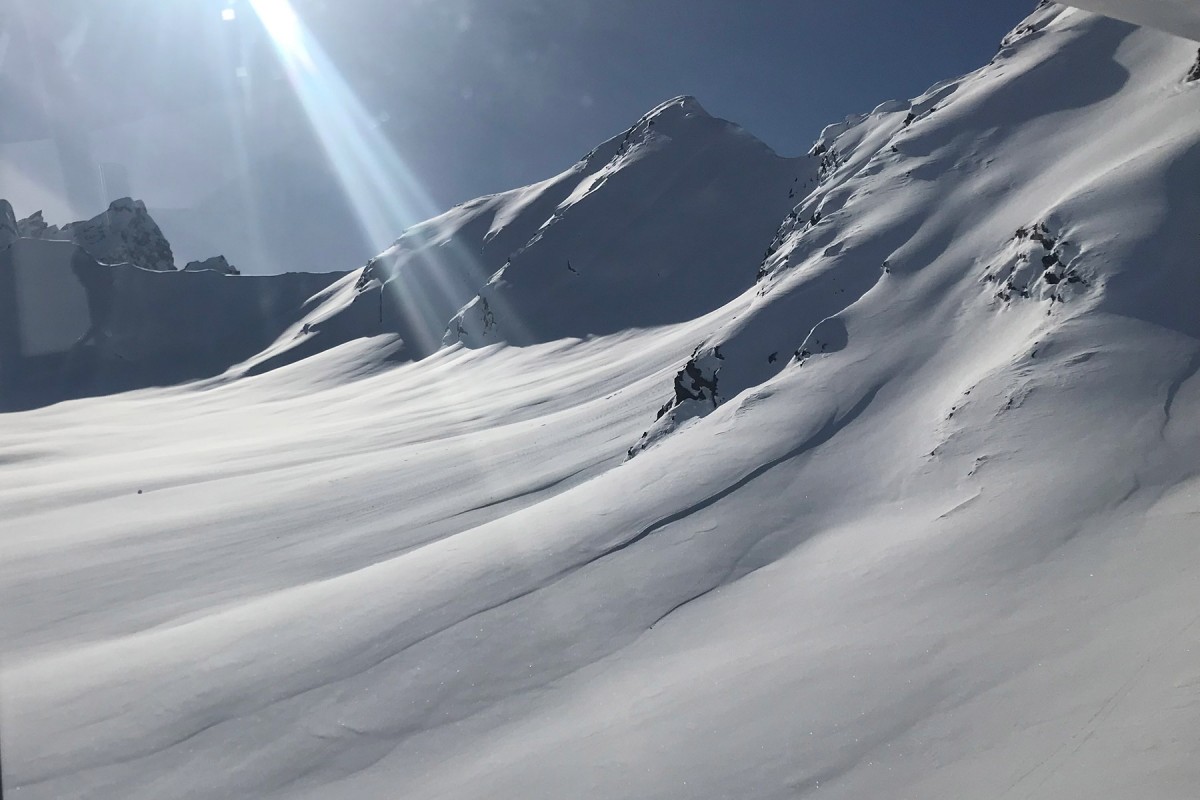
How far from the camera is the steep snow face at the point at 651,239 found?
5106 centimetres

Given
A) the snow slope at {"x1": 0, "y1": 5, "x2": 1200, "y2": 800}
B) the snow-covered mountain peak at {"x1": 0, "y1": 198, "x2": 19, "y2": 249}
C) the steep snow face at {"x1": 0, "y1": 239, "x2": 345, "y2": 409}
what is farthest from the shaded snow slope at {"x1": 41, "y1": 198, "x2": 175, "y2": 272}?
the snow slope at {"x1": 0, "y1": 5, "x2": 1200, "y2": 800}

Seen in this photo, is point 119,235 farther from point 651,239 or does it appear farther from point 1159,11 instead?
point 1159,11

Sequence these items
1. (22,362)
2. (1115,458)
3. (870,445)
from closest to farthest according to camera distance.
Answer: (1115,458) → (870,445) → (22,362)

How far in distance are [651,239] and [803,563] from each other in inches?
2092

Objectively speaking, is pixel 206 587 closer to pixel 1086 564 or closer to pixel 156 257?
pixel 1086 564

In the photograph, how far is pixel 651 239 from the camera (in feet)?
189

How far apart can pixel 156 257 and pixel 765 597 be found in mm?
215111

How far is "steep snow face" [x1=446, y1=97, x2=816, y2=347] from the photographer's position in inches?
2010

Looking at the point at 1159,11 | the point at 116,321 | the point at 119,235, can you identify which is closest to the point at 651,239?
the point at 1159,11

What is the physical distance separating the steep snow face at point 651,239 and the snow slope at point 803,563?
3380cm

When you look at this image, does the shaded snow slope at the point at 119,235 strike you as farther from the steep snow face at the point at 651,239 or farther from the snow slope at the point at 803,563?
the snow slope at the point at 803,563

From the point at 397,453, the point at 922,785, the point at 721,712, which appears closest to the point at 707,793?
the point at 721,712

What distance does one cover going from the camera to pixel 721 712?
195 inches

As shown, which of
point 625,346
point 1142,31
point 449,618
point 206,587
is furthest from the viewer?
point 625,346
